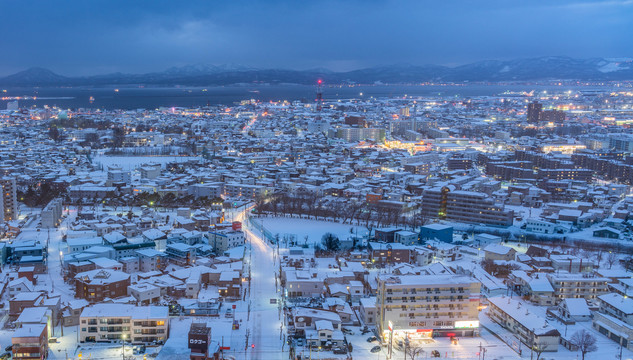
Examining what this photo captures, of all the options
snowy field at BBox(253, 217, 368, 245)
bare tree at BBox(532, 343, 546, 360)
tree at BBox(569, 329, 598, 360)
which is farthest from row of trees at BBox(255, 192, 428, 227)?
bare tree at BBox(532, 343, 546, 360)

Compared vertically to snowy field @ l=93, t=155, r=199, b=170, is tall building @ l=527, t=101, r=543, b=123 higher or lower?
higher

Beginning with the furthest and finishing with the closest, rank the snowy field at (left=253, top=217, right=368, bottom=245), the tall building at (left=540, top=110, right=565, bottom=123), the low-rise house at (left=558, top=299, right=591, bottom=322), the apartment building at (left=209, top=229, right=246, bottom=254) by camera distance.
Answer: the tall building at (left=540, top=110, right=565, bottom=123) < the snowy field at (left=253, top=217, right=368, bottom=245) < the apartment building at (left=209, top=229, right=246, bottom=254) < the low-rise house at (left=558, top=299, right=591, bottom=322)

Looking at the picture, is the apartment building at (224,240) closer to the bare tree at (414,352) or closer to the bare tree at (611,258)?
the bare tree at (414,352)

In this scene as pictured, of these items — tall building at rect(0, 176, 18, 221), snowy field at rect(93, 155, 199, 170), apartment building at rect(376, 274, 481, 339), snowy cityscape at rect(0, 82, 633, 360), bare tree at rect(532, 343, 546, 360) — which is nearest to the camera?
bare tree at rect(532, 343, 546, 360)

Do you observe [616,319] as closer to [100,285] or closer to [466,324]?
[466,324]

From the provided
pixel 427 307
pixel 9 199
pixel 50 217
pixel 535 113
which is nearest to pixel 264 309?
pixel 427 307

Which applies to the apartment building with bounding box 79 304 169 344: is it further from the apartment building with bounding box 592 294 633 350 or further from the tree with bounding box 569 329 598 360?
the apartment building with bounding box 592 294 633 350
